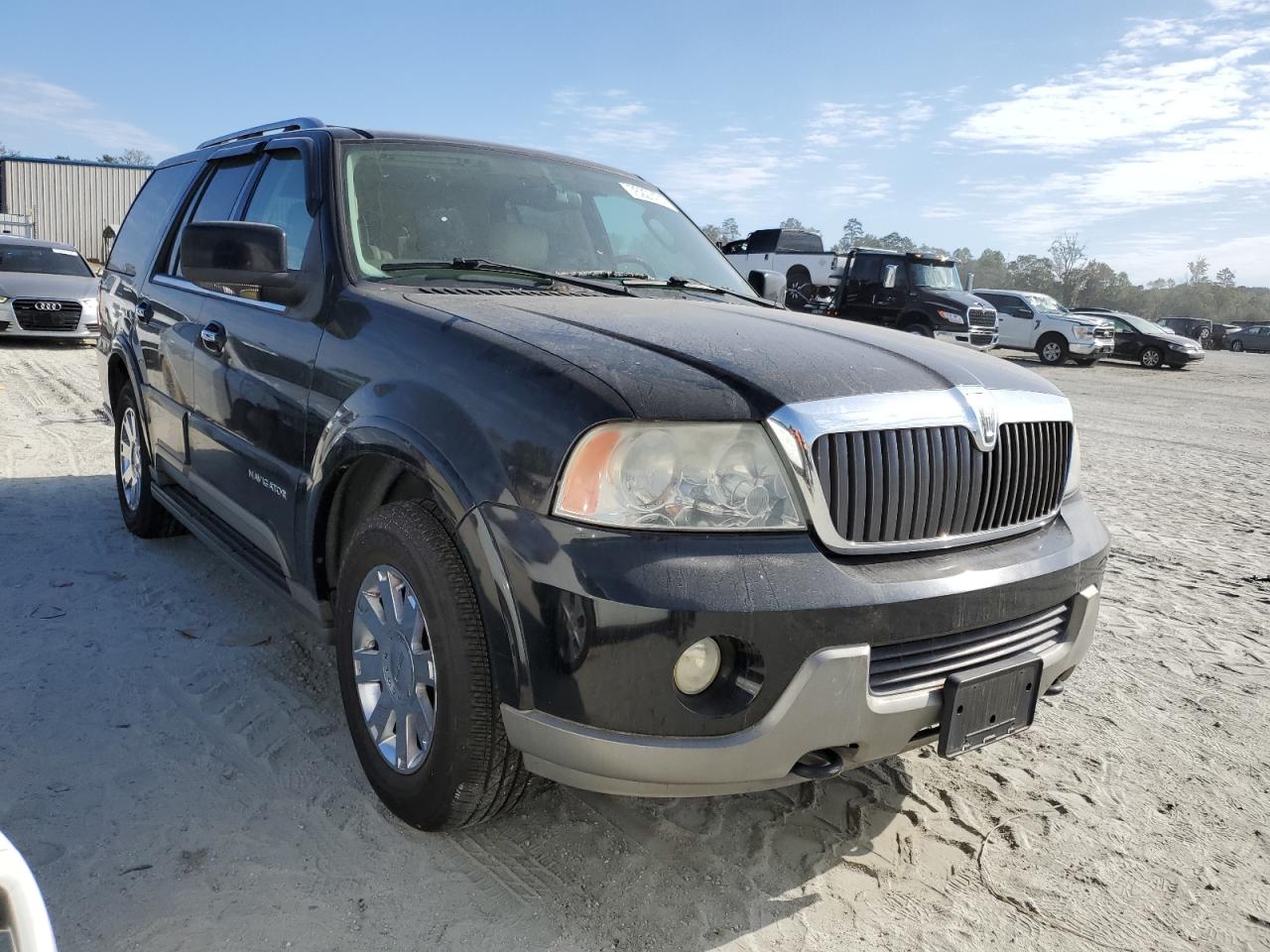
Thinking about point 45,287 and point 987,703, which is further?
point 45,287

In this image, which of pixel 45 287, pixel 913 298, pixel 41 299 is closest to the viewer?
pixel 41 299

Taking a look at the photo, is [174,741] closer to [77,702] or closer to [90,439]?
[77,702]

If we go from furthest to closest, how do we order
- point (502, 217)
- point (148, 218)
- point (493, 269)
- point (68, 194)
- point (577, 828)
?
point (68, 194) < point (148, 218) < point (502, 217) < point (493, 269) < point (577, 828)

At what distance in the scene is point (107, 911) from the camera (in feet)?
7.24

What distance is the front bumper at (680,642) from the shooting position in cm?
194

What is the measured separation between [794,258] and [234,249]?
23389 mm

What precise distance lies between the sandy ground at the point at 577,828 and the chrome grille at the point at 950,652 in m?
0.62

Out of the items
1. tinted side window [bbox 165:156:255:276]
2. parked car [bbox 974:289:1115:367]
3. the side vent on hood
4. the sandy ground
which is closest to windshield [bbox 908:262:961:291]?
parked car [bbox 974:289:1115:367]

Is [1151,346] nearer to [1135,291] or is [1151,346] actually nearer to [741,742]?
[741,742]

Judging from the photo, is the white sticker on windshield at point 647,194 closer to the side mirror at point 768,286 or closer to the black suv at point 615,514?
the side mirror at point 768,286

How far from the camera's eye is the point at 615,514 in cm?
203

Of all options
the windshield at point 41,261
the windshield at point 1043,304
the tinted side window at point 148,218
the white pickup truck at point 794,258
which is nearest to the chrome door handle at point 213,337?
the tinted side window at point 148,218

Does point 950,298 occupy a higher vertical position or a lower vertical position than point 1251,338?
higher

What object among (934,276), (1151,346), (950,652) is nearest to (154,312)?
(950,652)
